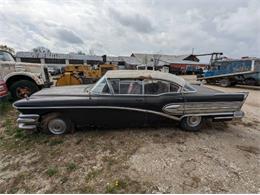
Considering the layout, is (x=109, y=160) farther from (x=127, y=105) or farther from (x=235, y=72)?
(x=235, y=72)

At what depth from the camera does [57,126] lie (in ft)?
11.3

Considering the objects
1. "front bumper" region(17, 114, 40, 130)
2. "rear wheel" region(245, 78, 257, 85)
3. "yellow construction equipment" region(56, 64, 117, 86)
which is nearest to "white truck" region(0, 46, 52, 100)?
"front bumper" region(17, 114, 40, 130)

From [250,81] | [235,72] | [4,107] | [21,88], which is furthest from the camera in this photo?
[235,72]

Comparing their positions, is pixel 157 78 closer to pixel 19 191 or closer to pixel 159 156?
pixel 159 156

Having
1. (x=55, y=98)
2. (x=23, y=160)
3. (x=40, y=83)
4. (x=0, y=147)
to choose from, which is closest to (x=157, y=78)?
(x=55, y=98)

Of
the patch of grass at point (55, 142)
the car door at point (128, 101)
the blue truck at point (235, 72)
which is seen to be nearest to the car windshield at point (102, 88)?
the car door at point (128, 101)

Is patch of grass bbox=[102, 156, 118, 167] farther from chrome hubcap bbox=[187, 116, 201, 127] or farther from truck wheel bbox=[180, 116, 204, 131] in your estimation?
chrome hubcap bbox=[187, 116, 201, 127]

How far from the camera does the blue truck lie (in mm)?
11289

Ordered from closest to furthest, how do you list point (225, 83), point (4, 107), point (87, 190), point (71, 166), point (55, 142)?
1. point (87, 190)
2. point (71, 166)
3. point (55, 142)
4. point (4, 107)
5. point (225, 83)

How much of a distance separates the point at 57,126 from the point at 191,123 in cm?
301

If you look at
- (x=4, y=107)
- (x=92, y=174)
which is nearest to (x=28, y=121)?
(x=92, y=174)

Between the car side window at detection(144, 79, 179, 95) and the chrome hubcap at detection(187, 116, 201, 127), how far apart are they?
2.50 ft

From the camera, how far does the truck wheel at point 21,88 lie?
5.80 m

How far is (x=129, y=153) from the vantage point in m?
2.92
